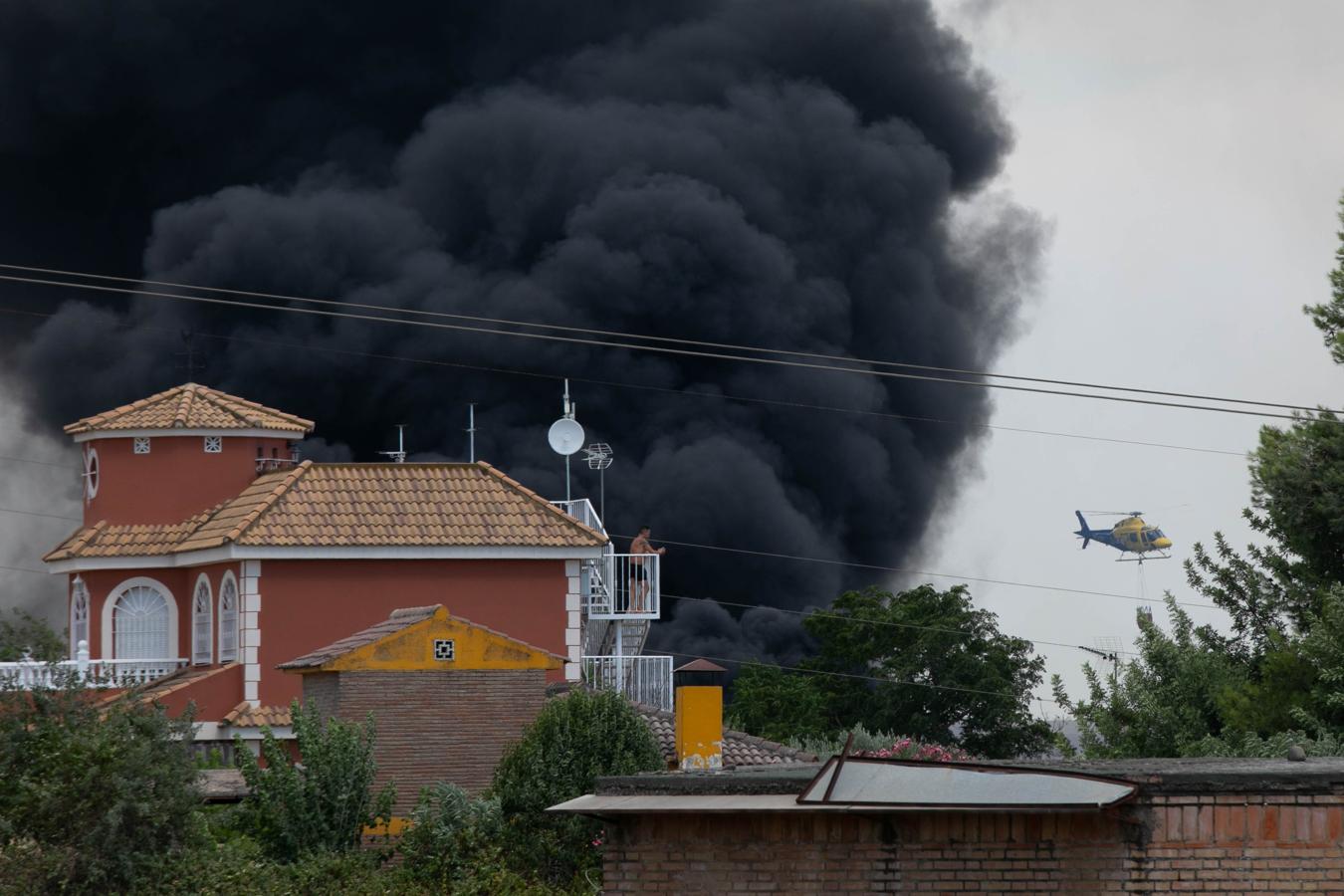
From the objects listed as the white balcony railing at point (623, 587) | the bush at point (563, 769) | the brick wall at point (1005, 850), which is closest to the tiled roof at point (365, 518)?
the white balcony railing at point (623, 587)

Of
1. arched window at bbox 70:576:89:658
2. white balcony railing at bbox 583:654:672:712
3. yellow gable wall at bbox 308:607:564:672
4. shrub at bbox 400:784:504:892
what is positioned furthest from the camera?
white balcony railing at bbox 583:654:672:712

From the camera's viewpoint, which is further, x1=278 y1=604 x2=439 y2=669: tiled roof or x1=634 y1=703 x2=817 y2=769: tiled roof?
x1=634 y1=703 x2=817 y2=769: tiled roof

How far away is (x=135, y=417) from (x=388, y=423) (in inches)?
1131

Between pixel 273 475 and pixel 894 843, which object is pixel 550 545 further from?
pixel 894 843

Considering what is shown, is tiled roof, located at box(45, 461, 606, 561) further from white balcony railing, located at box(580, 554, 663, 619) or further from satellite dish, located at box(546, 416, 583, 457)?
satellite dish, located at box(546, 416, 583, 457)

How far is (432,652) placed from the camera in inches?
1087

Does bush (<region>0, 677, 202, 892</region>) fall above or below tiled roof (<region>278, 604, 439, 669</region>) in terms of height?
below

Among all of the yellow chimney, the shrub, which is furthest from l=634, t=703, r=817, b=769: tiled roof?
the shrub

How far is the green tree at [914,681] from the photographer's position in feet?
176

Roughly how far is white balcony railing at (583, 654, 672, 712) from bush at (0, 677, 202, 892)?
17.6 meters

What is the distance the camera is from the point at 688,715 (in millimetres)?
25422

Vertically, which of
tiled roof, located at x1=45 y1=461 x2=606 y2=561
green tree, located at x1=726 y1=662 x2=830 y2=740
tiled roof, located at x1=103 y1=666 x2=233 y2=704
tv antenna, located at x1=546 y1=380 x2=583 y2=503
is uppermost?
tv antenna, located at x1=546 y1=380 x2=583 y2=503

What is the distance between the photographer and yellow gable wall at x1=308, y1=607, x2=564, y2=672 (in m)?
27.4

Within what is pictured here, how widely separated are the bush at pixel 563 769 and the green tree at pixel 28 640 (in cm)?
840
